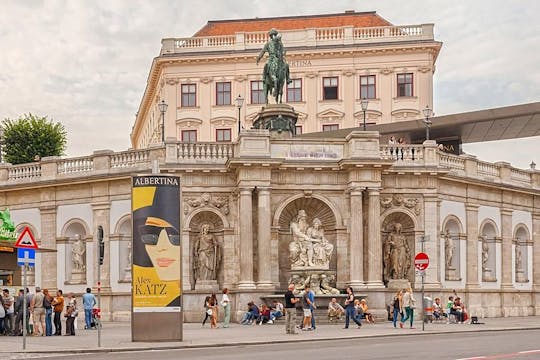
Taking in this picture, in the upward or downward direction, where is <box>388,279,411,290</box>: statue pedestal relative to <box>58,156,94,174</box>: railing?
downward

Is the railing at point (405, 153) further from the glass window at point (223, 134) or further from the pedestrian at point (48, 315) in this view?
the glass window at point (223, 134)

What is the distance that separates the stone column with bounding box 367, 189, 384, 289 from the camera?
140 feet

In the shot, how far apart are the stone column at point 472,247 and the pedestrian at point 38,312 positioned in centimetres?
2174

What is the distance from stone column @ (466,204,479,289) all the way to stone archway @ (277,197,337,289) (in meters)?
7.61

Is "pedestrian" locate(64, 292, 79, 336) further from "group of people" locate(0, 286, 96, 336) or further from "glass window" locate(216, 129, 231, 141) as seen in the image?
"glass window" locate(216, 129, 231, 141)

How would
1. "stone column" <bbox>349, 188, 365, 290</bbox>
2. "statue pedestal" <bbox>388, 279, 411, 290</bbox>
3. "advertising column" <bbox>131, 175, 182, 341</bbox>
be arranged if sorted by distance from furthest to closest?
"statue pedestal" <bbox>388, 279, 411, 290</bbox>
"stone column" <bbox>349, 188, 365, 290</bbox>
"advertising column" <bbox>131, 175, 182, 341</bbox>

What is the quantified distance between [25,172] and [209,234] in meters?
10.5

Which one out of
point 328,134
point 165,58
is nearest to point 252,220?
point 328,134

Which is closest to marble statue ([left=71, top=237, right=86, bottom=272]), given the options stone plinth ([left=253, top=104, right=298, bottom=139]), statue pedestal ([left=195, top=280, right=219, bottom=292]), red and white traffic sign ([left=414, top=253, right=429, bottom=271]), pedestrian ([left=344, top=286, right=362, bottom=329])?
statue pedestal ([left=195, top=280, right=219, bottom=292])

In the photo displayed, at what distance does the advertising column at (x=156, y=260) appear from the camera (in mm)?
27828

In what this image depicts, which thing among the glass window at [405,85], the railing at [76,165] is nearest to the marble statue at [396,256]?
the railing at [76,165]

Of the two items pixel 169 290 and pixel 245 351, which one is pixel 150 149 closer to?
pixel 169 290

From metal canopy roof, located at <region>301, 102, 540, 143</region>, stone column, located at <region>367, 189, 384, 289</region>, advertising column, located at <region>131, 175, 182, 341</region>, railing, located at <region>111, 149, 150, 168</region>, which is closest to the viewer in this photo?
advertising column, located at <region>131, 175, 182, 341</region>

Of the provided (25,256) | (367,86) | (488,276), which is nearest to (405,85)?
(367,86)
